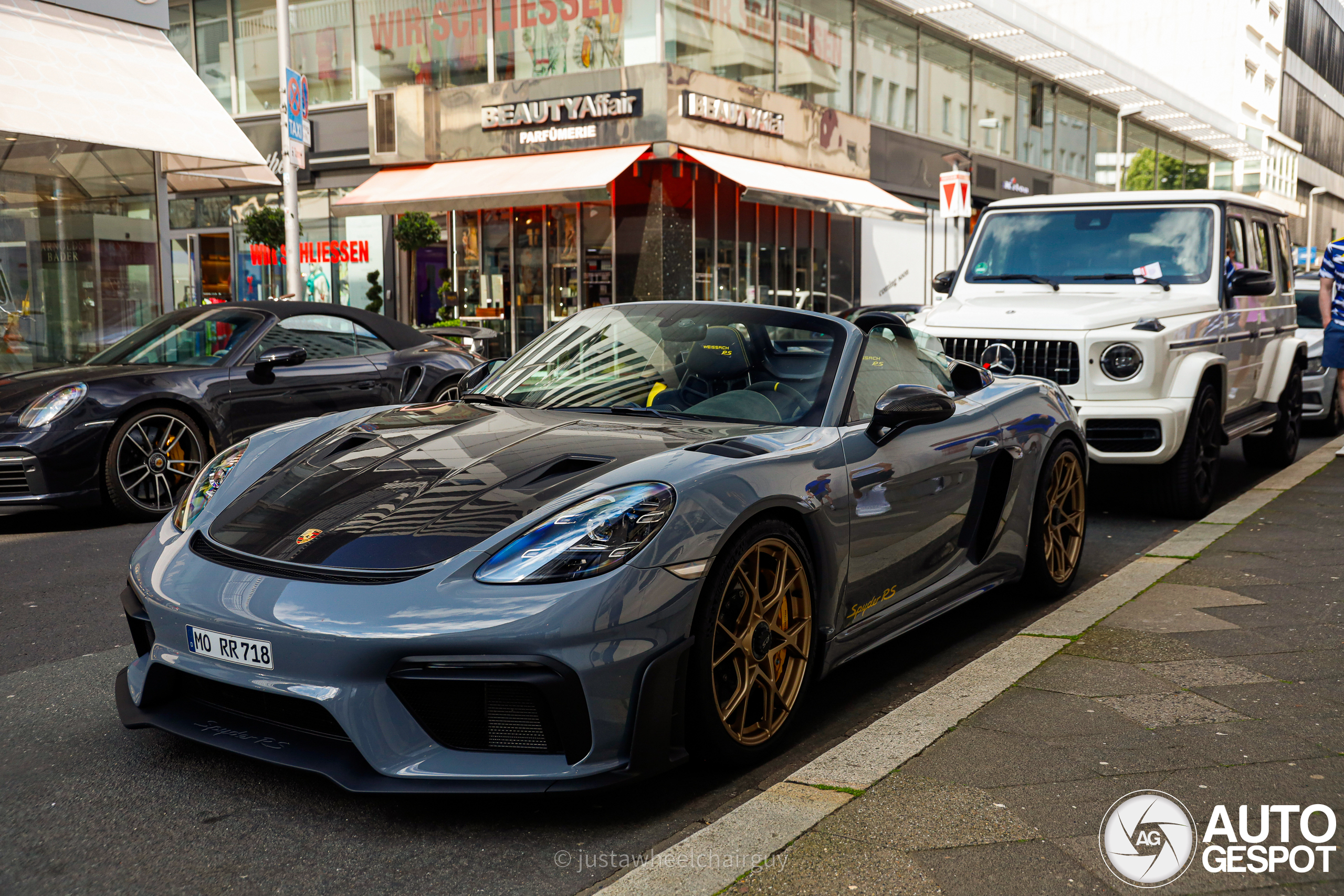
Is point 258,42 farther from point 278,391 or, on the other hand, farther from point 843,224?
point 278,391

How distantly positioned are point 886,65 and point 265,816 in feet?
84.9

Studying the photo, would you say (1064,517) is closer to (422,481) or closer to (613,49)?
(422,481)

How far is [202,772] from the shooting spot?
3057 mm

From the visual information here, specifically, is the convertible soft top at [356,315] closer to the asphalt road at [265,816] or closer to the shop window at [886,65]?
the asphalt road at [265,816]

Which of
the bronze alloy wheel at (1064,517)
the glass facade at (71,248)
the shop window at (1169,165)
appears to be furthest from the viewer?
the shop window at (1169,165)

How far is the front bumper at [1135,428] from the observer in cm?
670

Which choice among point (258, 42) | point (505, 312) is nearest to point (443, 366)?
point (505, 312)

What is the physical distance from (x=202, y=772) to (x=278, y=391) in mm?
5019

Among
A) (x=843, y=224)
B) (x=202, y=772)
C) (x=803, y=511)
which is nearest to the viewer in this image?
(x=202, y=772)

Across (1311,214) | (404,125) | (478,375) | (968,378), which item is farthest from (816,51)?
(1311,214)

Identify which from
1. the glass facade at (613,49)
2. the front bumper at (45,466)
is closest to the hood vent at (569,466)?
the front bumper at (45,466)

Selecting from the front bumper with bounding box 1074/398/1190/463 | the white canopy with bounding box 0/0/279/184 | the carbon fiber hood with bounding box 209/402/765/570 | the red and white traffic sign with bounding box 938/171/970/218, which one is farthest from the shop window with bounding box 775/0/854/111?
the carbon fiber hood with bounding box 209/402/765/570

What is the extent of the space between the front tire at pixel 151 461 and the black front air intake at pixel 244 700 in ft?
13.4

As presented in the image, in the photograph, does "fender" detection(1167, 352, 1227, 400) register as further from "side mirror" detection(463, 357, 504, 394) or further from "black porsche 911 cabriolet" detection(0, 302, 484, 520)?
Answer: "black porsche 911 cabriolet" detection(0, 302, 484, 520)
